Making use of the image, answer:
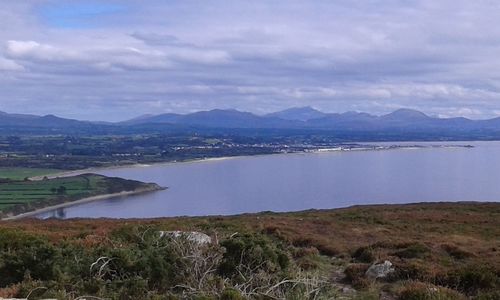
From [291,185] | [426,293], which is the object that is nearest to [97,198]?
[291,185]

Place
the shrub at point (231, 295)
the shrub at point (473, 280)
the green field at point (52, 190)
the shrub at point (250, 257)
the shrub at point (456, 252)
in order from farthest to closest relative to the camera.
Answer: the green field at point (52, 190), the shrub at point (456, 252), the shrub at point (250, 257), the shrub at point (473, 280), the shrub at point (231, 295)

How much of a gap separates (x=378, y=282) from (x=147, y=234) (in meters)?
4.47

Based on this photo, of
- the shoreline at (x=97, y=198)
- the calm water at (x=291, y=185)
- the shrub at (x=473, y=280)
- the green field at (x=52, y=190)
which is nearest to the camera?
the shrub at (x=473, y=280)

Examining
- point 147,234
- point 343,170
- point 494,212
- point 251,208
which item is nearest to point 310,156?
point 343,170

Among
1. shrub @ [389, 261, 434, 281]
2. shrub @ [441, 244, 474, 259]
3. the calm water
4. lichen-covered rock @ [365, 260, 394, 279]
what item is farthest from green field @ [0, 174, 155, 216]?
shrub @ [389, 261, 434, 281]

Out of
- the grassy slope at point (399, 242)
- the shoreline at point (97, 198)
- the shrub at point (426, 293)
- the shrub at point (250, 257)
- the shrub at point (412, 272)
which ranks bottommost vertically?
the shoreline at point (97, 198)

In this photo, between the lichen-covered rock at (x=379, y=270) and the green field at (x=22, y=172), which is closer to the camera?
the lichen-covered rock at (x=379, y=270)

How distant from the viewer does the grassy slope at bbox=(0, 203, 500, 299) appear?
9141 millimetres

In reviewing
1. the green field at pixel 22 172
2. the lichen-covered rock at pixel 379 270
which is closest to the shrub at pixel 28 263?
the lichen-covered rock at pixel 379 270

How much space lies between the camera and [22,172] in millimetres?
91312

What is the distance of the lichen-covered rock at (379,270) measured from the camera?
9.77 meters

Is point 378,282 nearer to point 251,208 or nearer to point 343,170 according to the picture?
point 251,208

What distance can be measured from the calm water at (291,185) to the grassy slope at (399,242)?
3362cm

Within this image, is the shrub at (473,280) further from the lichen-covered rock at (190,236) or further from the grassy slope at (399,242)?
the lichen-covered rock at (190,236)
